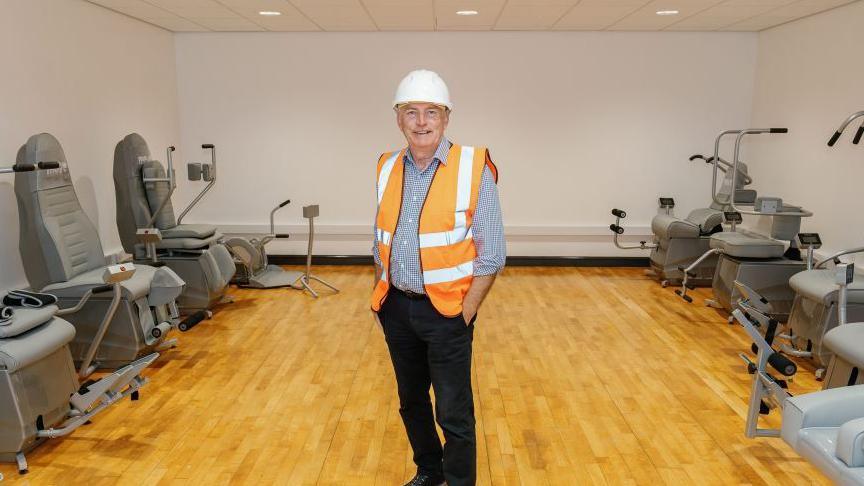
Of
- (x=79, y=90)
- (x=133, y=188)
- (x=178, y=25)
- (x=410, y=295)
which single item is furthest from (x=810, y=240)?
(x=178, y=25)

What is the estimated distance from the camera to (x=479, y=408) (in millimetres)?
3385

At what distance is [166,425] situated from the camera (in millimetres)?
3188

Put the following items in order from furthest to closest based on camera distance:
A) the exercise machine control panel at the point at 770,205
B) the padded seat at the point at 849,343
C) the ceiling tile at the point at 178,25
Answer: the ceiling tile at the point at 178,25, the exercise machine control panel at the point at 770,205, the padded seat at the point at 849,343

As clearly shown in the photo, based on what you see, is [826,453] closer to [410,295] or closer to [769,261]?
[410,295]

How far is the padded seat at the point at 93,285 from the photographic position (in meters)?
3.60

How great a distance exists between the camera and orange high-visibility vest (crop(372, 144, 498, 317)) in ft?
6.80

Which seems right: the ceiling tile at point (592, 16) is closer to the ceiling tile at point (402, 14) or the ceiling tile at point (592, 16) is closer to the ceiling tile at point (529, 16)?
the ceiling tile at point (529, 16)

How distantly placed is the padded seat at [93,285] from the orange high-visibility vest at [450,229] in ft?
7.57

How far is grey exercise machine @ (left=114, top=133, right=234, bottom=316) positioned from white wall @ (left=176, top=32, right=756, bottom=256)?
1.84 m

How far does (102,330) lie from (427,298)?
2.28m

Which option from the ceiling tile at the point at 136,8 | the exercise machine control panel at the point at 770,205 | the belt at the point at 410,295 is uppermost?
the ceiling tile at the point at 136,8

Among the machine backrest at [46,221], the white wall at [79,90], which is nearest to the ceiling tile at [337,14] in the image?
the white wall at [79,90]

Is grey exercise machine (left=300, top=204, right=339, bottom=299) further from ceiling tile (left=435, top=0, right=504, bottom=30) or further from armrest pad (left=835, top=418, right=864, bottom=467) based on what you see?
armrest pad (left=835, top=418, right=864, bottom=467)

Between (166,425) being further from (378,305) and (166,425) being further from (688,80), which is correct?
(688,80)
